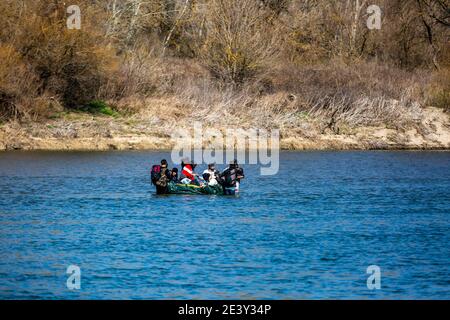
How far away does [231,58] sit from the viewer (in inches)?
2309

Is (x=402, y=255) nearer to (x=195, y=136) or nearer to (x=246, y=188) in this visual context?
(x=246, y=188)

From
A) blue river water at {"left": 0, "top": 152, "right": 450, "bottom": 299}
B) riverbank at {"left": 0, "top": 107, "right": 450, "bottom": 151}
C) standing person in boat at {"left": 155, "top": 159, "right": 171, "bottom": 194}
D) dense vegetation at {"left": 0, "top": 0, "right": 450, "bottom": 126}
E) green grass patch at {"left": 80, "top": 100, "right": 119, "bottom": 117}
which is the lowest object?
blue river water at {"left": 0, "top": 152, "right": 450, "bottom": 299}

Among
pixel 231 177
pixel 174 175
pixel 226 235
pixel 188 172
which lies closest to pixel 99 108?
pixel 188 172

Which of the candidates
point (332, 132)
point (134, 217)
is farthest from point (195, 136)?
point (134, 217)

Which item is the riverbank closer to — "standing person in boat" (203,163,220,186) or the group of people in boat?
the group of people in boat

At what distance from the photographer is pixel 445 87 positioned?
58.4m

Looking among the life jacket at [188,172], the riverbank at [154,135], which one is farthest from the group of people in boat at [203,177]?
the riverbank at [154,135]

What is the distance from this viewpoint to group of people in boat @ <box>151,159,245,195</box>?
34.8 m

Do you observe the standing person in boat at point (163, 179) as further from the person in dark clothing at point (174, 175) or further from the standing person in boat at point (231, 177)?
the standing person in boat at point (231, 177)

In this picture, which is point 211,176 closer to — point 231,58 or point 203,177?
point 203,177

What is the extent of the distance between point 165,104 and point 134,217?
24393mm

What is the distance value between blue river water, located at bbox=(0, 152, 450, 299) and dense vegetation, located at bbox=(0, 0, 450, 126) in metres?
9.27

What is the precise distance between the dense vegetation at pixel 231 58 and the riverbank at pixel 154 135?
88 centimetres

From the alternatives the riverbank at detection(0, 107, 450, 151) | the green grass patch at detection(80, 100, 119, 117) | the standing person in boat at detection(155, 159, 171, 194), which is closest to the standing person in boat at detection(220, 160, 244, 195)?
the standing person in boat at detection(155, 159, 171, 194)
